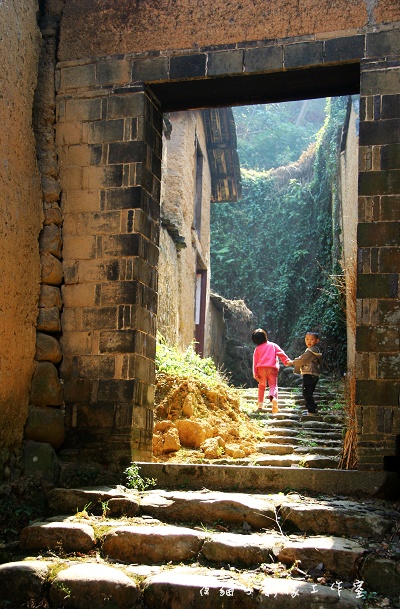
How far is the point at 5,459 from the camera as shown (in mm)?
5262

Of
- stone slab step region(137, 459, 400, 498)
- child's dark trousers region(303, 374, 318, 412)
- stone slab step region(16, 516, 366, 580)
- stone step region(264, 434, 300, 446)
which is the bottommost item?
stone slab step region(16, 516, 366, 580)

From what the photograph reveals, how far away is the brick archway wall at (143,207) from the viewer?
18.2ft

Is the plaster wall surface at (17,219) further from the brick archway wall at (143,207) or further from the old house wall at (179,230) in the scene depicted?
the old house wall at (179,230)

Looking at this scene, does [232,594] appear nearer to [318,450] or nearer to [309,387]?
[318,450]

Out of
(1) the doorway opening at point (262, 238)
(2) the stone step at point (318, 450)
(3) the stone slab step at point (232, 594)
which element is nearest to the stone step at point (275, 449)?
(2) the stone step at point (318, 450)

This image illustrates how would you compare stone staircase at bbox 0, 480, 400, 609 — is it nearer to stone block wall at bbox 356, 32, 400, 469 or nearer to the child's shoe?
stone block wall at bbox 356, 32, 400, 469

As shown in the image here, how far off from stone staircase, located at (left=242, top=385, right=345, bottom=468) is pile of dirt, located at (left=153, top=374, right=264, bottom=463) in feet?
0.92

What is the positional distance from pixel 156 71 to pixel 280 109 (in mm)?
24332

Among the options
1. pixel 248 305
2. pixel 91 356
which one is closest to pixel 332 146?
pixel 248 305

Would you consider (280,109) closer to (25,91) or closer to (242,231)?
(242,231)

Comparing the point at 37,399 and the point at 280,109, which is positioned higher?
the point at 280,109

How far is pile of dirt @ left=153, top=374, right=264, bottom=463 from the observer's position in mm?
6938

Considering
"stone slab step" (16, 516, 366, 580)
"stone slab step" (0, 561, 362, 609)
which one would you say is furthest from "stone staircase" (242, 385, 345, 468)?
"stone slab step" (0, 561, 362, 609)

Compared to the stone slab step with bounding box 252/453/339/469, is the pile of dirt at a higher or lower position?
higher
